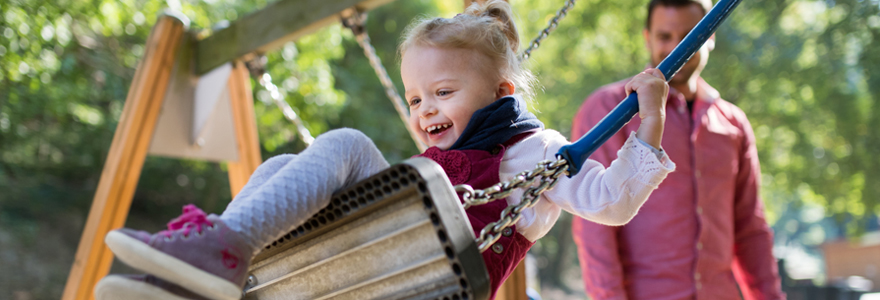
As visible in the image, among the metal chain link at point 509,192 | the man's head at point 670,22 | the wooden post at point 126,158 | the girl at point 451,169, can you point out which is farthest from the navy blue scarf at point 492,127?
the wooden post at point 126,158

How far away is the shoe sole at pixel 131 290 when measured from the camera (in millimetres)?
882

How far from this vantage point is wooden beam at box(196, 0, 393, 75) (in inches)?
94.2

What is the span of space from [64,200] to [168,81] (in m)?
9.83

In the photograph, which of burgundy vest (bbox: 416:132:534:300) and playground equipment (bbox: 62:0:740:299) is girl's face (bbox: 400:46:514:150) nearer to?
burgundy vest (bbox: 416:132:534:300)

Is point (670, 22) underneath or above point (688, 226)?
above

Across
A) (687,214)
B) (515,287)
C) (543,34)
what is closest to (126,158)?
(515,287)

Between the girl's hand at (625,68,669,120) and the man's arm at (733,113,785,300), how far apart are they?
121cm

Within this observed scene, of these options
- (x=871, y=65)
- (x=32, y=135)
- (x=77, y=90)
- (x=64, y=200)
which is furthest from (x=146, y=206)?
(x=871, y=65)

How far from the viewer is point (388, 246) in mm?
979

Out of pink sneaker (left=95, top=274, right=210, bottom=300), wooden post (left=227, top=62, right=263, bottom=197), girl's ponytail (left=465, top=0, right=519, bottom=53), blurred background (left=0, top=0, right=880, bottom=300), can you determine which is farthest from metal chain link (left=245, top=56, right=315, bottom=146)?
blurred background (left=0, top=0, right=880, bottom=300)

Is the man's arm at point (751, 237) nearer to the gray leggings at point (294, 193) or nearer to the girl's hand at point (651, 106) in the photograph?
the girl's hand at point (651, 106)

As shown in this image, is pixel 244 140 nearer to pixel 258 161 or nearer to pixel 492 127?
pixel 258 161

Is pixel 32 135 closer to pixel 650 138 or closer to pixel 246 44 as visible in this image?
pixel 246 44

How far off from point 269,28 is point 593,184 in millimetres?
1813
